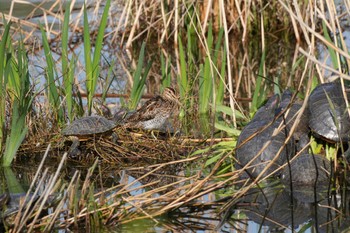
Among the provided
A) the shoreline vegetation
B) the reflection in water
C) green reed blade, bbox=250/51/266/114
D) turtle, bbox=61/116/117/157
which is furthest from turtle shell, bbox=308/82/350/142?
turtle, bbox=61/116/117/157

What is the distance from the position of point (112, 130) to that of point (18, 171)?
0.88m

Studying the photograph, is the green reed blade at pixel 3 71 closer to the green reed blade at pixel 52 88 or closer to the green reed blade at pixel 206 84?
the green reed blade at pixel 52 88

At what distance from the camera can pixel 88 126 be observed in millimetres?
6859

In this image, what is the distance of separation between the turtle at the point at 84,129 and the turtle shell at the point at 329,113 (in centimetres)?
159

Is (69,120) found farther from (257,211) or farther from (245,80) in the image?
(245,80)

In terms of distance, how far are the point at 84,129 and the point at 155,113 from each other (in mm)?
788

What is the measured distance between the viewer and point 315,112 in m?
6.46

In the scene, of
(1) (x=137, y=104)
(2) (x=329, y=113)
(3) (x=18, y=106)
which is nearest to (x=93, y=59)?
(1) (x=137, y=104)

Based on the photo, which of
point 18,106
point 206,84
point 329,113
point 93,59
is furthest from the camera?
point 206,84

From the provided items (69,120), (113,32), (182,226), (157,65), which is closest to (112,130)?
(69,120)

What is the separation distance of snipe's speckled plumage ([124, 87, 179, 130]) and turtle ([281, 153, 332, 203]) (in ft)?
5.38

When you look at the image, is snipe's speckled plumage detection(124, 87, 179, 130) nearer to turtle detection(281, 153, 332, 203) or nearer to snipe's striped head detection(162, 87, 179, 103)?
snipe's striped head detection(162, 87, 179, 103)

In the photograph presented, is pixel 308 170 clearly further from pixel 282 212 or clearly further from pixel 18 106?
pixel 18 106

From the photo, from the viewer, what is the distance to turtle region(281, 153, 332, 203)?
227 inches
